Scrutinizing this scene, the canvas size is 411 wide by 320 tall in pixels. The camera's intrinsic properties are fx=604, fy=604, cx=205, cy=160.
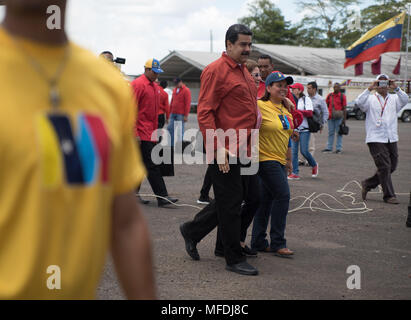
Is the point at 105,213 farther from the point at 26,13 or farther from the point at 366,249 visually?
the point at 366,249

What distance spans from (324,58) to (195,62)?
424 inches

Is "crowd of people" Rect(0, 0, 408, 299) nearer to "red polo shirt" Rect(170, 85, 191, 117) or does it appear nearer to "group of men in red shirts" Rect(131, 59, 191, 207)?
"group of men in red shirts" Rect(131, 59, 191, 207)

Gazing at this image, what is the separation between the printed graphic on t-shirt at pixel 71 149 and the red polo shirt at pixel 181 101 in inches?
616

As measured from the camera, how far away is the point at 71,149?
1.47 metres

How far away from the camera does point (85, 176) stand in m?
1.49

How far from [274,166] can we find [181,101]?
37.9 ft

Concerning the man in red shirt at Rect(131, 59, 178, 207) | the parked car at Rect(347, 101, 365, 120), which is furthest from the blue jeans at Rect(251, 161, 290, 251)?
the parked car at Rect(347, 101, 365, 120)

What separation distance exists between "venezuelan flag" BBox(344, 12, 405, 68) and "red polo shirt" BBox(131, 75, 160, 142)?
7923 mm

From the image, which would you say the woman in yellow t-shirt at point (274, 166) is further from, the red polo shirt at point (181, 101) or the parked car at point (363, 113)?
the parked car at point (363, 113)

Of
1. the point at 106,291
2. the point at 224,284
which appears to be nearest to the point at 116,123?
the point at 106,291

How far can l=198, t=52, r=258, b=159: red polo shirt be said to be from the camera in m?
5.38

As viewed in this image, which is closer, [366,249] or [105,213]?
[105,213]

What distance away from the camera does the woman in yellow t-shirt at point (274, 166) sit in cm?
595
